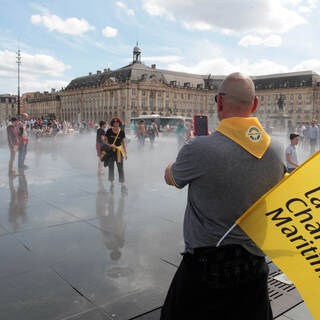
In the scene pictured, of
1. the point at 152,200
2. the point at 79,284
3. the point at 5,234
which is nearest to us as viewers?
the point at 79,284

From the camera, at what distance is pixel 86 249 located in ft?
13.9

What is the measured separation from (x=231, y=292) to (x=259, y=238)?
33cm

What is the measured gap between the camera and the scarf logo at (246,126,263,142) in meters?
1.81

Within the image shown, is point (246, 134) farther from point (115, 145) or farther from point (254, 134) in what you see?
point (115, 145)

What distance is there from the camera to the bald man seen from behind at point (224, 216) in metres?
1.77

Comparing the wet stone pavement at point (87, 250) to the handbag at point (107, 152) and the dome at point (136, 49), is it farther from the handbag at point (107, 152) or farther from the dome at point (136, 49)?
the dome at point (136, 49)

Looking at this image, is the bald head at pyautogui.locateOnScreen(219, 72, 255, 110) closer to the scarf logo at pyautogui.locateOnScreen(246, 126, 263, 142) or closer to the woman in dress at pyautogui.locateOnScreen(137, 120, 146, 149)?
the scarf logo at pyautogui.locateOnScreen(246, 126, 263, 142)

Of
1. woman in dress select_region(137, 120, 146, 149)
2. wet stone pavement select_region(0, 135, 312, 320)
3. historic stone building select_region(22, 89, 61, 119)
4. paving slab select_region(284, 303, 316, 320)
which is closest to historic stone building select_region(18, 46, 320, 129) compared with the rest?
historic stone building select_region(22, 89, 61, 119)

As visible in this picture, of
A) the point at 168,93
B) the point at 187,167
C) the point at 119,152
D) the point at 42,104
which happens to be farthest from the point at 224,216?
the point at 42,104

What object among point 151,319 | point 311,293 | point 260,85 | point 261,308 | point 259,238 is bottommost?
point 151,319

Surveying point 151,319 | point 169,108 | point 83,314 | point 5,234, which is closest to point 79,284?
point 83,314

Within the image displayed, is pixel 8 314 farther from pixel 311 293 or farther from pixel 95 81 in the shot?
pixel 95 81

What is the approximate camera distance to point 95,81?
371 ft

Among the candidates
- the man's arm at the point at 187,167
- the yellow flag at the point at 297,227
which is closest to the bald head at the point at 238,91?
the man's arm at the point at 187,167
